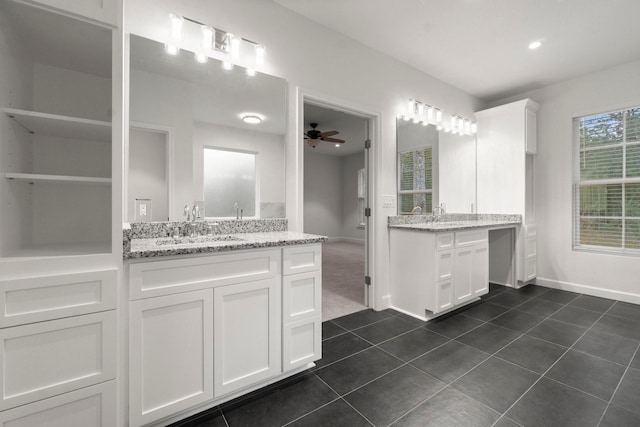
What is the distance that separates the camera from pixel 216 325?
4.84 feet

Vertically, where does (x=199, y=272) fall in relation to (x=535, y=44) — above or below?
below

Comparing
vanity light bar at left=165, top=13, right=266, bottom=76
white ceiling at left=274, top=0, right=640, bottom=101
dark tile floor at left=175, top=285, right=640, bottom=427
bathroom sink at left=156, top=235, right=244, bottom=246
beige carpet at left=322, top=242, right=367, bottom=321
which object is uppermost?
white ceiling at left=274, top=0, right=640, bottom=101

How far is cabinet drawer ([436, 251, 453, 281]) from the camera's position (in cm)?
268

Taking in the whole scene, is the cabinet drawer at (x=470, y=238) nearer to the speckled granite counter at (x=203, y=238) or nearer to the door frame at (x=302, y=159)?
the door frame at (x=302, y=159)

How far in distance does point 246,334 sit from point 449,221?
3.13 metres

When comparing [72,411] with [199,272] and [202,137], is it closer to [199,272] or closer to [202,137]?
[199,272]

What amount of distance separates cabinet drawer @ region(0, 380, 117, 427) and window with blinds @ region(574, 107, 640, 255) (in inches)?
196

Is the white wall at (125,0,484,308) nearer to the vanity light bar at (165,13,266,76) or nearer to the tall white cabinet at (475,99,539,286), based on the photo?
the vanity light bar at (165,13,266,76)

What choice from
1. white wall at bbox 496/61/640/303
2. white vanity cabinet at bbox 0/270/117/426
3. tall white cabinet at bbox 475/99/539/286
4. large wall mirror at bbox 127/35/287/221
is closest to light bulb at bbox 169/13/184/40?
large wall mirror at bbox 127/35/287/221

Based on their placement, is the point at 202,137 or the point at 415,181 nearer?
the point at 202,137

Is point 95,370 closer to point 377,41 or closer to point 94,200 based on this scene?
point 94,200

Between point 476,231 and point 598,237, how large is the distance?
184 centimetres

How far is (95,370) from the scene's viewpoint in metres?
1.17

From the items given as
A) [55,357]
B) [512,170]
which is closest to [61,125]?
[55,357]
